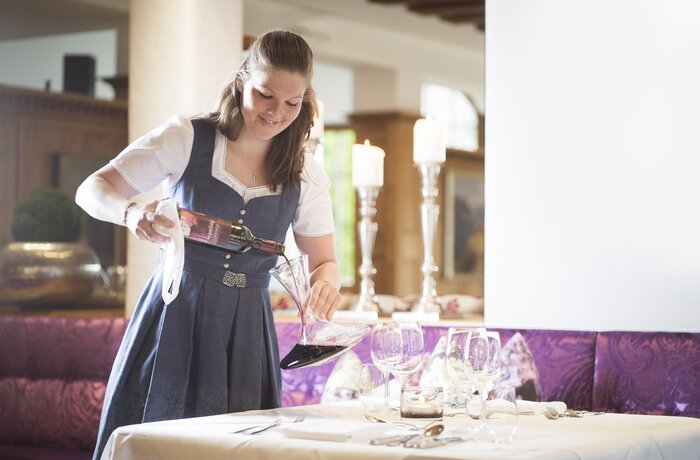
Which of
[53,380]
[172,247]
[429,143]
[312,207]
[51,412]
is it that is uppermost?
[429,143]

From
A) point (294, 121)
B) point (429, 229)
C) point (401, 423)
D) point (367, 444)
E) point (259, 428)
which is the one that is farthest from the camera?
point (429, 229)

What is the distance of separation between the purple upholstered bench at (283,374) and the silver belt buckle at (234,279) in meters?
1.07

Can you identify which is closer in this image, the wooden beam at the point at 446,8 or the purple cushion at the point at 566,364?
the purple cushion at the point at 566,364

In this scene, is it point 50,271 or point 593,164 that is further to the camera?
point 50,271

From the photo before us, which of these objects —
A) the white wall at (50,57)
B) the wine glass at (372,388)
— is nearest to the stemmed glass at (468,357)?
the wine glass at (372,388)

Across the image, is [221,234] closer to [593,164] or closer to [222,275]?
[222,275]

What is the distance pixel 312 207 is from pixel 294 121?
21 cm

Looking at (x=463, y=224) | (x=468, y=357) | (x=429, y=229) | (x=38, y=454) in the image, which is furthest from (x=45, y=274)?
(x=463, y=224)

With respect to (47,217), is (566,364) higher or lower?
lower

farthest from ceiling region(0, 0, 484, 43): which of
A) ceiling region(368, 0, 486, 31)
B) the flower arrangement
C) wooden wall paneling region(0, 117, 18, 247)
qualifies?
the flower arrangement

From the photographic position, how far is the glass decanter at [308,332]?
2234 millimetres

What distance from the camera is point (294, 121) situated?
98.7 inches

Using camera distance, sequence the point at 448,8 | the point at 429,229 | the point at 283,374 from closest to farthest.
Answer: the point at 283,374 < the point at 429,229 < the point at 448,8

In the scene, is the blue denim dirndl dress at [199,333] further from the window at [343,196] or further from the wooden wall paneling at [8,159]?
the window at [343,196]
